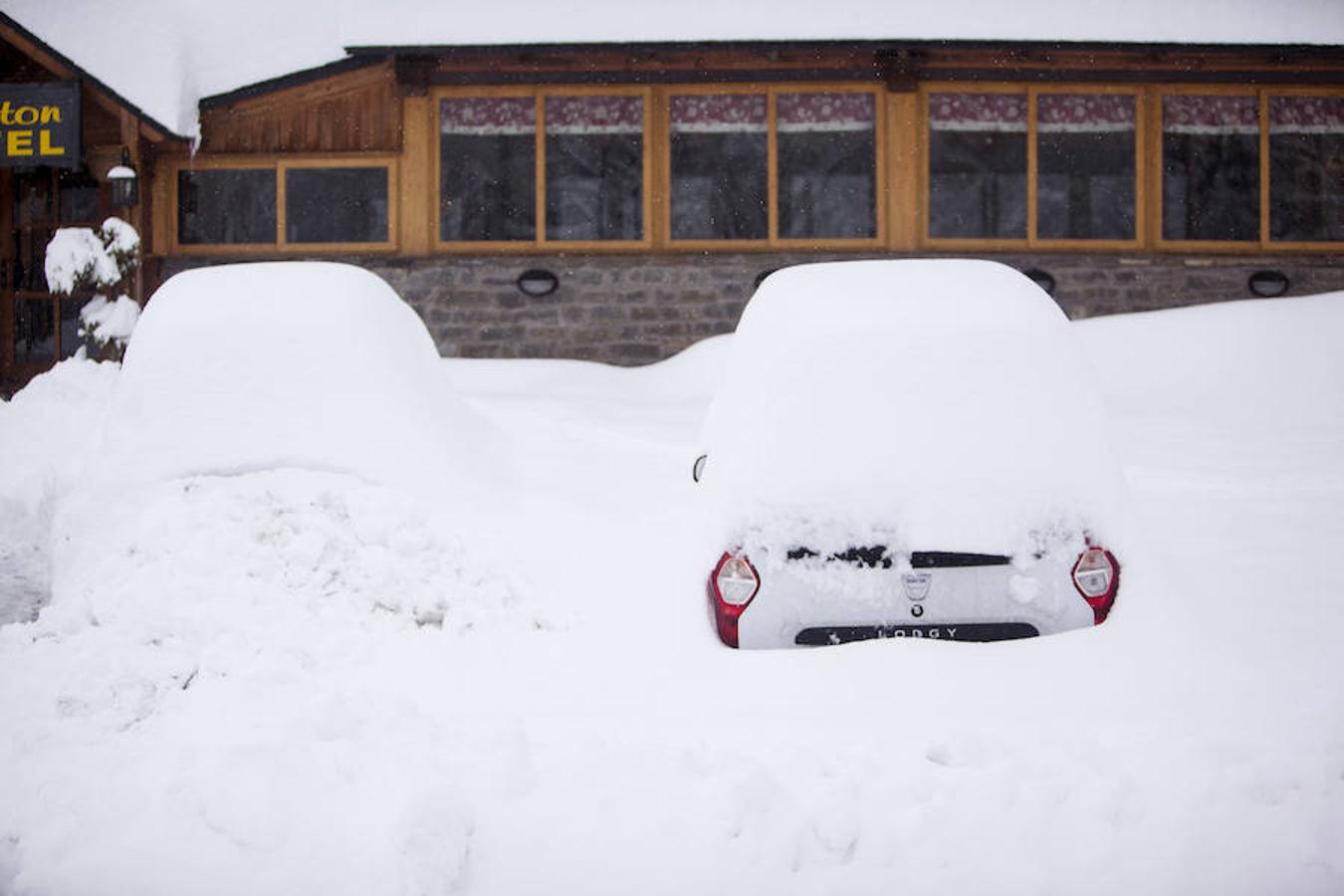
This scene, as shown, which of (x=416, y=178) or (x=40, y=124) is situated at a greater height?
(x=40, y=124)

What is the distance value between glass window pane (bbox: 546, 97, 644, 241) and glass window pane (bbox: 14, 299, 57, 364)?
6.71 metres

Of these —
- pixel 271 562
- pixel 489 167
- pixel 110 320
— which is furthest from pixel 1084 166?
pixel 110 320

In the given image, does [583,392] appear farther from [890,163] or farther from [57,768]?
[57,768]

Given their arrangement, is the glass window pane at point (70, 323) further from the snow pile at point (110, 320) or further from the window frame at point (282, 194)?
the window frame at point (282, 194)

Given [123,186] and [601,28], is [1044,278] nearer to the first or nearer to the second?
[601,28]

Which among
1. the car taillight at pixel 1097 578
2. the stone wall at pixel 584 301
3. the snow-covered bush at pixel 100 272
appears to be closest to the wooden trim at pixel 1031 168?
the stone wall at pixel 584 301

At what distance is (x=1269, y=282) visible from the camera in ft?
44.0

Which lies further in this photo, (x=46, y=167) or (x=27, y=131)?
(x=46, y=167)

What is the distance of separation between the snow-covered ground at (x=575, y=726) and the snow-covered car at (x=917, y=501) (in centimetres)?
12

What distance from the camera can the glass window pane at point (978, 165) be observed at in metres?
13.2

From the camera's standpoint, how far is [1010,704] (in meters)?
3.27

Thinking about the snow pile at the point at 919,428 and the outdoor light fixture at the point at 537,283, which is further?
the outdoor light fixture at the point at 537,283

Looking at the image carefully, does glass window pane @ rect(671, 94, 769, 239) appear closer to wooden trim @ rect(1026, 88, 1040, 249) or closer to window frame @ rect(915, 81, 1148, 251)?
window frame @ rect(915, 81, 1148, 251)

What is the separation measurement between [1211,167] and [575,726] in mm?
12940
